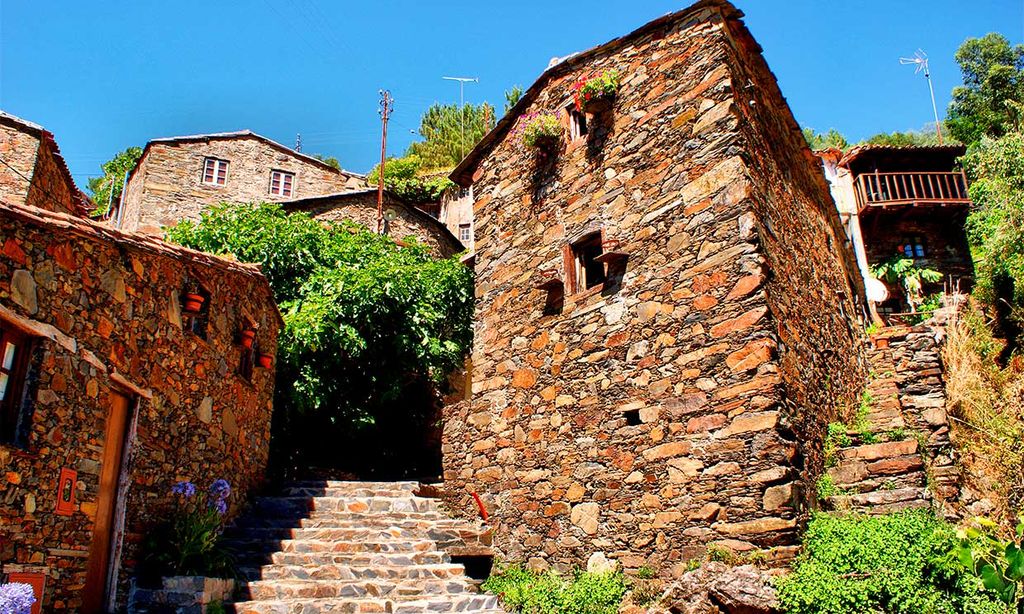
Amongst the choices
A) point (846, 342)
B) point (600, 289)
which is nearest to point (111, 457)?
point (600, 289)

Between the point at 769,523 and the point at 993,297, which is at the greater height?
the point at 993,297

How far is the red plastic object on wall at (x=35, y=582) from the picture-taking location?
4968 millimetres

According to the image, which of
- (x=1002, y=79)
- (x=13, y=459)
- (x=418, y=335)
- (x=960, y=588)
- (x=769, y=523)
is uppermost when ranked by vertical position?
(x=1002, y=79)

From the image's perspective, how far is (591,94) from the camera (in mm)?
9414

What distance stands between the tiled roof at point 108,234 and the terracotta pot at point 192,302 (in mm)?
361

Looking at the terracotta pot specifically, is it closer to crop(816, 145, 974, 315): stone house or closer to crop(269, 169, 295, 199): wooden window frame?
crop(269, 169, 295, 199): wooden window frame

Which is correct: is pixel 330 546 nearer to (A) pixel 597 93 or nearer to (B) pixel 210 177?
(A) pixel 597 93

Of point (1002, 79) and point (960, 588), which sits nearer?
point (960, 588)

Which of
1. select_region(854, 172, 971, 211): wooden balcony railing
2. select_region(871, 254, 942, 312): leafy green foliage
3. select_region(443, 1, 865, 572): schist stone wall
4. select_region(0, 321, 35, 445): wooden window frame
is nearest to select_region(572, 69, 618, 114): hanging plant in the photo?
select_region(443, 1, 865, 572): schist stone wall

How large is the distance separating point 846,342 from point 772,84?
12.3 feet

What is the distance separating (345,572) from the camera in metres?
8.17

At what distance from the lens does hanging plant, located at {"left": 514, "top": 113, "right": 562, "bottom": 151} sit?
1002cm

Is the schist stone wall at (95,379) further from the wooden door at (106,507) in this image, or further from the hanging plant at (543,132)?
the hanging plant at (543,132)

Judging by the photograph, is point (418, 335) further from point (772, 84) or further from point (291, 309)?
point (772, 84)
